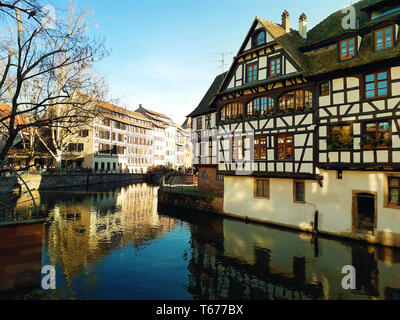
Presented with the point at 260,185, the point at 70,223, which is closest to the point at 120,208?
the point at 70,223

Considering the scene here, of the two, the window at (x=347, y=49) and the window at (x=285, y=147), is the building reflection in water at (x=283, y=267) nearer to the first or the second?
the window at (x=285, y=147)

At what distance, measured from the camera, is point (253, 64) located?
21047 millimetres

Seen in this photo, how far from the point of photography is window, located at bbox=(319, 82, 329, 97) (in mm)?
17125

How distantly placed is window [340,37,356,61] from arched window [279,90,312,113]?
2801mm

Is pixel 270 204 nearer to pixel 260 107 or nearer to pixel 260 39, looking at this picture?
pixel 260 107

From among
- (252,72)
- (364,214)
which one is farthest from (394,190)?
(252,72)

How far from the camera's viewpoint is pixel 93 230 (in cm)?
1866

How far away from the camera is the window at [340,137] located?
52.4 feet

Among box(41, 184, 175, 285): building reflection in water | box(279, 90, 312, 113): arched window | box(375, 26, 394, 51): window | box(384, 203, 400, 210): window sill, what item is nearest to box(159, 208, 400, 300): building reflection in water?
box(384, 203, 400, 210): window sill

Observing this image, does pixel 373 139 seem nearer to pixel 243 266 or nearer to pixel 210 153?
pixel 243 266

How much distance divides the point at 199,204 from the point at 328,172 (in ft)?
41.1

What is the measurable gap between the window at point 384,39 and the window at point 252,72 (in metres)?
7.86

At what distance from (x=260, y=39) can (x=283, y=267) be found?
634 inches

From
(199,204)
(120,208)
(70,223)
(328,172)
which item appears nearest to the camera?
(328,172)
